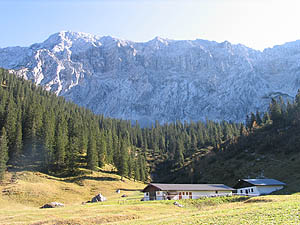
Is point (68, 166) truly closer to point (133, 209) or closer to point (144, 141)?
point (133, 209)

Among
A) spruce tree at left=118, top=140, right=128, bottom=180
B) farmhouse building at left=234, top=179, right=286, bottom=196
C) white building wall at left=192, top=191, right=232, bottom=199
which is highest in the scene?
spruce tree at left=118, top=140, right=128, bottom=180

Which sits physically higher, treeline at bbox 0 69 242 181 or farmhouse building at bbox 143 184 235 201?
treeline at bbox 0 69 242 181

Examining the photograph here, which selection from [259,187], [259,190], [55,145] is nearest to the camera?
[259,190]

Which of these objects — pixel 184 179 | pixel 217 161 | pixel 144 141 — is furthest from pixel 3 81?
pixel 217 161

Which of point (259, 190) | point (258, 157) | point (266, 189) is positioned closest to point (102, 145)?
point (259, 190)

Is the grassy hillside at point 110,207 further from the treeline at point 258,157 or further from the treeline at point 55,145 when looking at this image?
the treeline at point 258,157

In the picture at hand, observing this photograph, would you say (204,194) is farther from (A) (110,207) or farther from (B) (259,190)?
(A) (110,207)

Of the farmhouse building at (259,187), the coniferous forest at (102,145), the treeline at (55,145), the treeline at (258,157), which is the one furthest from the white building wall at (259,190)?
the treeline at (55,145)

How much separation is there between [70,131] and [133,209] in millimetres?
76717

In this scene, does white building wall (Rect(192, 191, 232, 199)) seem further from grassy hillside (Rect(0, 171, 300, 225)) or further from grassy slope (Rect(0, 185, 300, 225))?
grassy slope (Rect(0, 185, 300, 225))

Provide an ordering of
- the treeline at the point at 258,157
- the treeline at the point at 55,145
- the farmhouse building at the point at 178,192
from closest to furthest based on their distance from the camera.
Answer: the farmhouse building at the point at 178,192 < the treeline at the point at 55,145 < the treeline at the point at 258,157

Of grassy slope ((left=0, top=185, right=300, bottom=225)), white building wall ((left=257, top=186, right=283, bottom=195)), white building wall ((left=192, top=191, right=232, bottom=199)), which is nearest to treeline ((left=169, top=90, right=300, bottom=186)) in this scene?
white building wall ((left=257, top=186, right=283, bottom=195))

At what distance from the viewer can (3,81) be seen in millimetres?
163875

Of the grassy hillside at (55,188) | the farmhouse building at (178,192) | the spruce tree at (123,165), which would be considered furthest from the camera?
the spruce tree at (123,165)
